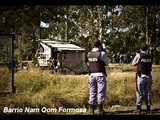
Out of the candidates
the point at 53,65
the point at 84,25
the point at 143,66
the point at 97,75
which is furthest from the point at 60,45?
the point at 143,66

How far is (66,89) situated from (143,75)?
1635mm

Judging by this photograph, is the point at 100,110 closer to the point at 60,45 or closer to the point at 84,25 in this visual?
the point at 60,45

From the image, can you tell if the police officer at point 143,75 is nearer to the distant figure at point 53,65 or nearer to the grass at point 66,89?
the grass at point 66,89

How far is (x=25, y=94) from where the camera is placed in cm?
1095

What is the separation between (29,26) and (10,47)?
99cm

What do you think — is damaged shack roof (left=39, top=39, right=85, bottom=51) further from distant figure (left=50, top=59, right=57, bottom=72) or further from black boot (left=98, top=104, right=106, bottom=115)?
black boot (left=98, top=104, right=106, bottom=115)

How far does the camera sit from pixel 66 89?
11.1 meters

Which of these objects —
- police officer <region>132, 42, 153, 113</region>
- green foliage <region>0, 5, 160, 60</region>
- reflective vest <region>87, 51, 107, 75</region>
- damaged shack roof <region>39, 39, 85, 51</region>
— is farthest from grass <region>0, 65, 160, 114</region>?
damaged shack roof <region>39, 39, 85, 51</region>

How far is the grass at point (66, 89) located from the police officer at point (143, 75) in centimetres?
12

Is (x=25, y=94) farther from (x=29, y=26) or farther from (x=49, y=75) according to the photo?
(x=29, y=26)

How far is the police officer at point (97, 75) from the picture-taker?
10.6 m

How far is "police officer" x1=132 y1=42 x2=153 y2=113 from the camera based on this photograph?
35.3ft

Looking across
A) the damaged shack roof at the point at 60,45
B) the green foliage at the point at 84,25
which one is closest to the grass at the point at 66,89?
the green foliage at the point at 84,25

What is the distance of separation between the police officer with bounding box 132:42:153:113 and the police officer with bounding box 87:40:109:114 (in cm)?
68
